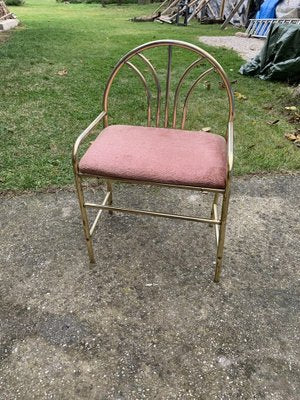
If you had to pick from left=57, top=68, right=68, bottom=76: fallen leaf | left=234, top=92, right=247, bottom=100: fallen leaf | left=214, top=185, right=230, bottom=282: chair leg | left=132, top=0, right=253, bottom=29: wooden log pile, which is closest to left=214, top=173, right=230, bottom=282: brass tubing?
left=214, top=185, right=230, bottom=282: chair leg

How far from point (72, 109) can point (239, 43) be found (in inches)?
219

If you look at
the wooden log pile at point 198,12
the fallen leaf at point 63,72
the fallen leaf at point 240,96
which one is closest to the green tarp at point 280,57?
the fallen leaf at point 240,96

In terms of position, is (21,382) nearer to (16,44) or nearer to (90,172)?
(90,172)

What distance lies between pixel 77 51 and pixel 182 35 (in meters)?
3.39

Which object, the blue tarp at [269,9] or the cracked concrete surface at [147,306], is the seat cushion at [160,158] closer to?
the cracked concrete surface at [147,306]

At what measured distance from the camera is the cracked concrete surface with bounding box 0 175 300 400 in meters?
1.35

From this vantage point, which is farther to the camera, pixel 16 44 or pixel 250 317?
pixel 16 44

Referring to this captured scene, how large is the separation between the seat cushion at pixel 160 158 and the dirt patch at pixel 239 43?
17.1 feet

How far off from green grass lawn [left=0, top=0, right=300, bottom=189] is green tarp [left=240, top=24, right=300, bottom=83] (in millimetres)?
205

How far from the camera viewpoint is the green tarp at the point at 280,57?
4.61 m

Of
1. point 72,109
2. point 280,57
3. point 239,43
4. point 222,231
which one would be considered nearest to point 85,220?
point 222,231

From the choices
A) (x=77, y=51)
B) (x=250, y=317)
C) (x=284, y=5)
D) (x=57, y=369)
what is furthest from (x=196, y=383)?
(x=284, y=5)

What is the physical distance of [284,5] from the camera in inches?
328

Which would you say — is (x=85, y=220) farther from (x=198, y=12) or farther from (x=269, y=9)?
(x=198, y=12)
